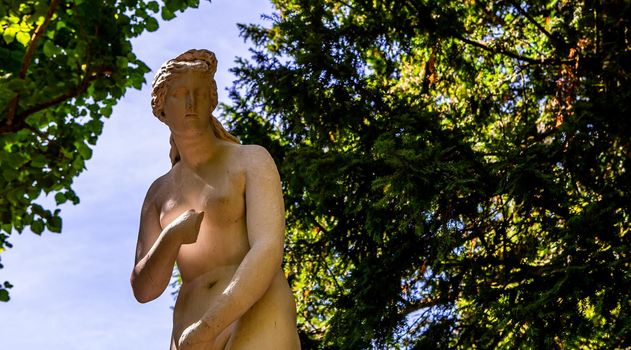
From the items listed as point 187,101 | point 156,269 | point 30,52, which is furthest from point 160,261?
point 30,52

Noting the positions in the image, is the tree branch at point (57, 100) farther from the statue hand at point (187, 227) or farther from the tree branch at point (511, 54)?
the tree branch at point (511, 54)

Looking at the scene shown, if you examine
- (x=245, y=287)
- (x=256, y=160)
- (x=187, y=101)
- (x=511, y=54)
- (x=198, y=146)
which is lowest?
(x=245, y=287)

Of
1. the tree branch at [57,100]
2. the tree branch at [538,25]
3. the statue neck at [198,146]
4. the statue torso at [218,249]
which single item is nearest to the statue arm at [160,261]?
the statue torso at [218,249]

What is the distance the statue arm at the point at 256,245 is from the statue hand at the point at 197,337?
2 cm

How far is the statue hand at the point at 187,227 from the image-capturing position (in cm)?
409

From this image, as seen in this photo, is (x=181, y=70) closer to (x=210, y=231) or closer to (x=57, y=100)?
(x=210, y=231)

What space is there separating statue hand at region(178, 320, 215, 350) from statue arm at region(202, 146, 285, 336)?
0.05 ft

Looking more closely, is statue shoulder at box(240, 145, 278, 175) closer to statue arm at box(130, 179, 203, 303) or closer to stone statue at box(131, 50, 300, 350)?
stone statue at box(131, 50, 300, 350)

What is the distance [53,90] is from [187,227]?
204 centimetres

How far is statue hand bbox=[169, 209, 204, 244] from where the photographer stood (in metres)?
4.09

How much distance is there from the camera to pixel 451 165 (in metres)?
8.96

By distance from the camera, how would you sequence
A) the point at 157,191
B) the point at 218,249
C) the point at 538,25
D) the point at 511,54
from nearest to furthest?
the point at 218,249 → the point at 157,191 → the point at 538,25 → the point at 511,54

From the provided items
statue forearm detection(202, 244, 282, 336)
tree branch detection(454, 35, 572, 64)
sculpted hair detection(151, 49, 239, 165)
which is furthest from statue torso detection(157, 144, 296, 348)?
tree branch detection(454, 35, 572, 64)

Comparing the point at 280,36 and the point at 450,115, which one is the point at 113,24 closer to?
the point at 450,115
